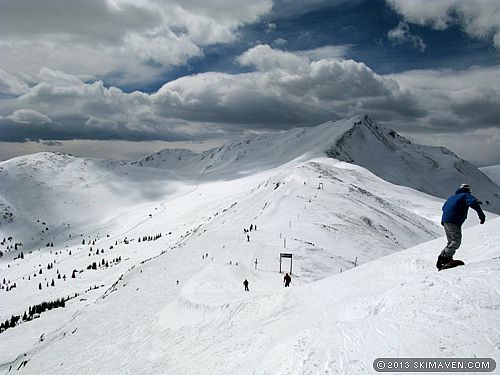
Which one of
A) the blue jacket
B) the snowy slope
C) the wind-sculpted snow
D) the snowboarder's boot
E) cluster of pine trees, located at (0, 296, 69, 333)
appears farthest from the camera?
cluster of pine trees, located at (0, 296, 69, 333)

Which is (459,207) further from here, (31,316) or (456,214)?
(31,316)

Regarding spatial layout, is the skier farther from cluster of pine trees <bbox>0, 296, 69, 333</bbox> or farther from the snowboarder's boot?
cluster of pine trees <bbox>0, 296, 69, 333</bbox>

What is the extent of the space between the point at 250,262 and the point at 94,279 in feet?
229

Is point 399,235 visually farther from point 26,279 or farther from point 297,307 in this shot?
point 26,279

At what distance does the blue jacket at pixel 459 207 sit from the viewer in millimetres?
13500

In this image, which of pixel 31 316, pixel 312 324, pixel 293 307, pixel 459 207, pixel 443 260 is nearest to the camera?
pixel 312 324

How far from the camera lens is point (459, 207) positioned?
13.6 meters

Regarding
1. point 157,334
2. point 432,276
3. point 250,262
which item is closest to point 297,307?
point 432,276

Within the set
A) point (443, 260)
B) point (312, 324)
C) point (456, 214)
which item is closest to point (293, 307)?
point (312, 324)

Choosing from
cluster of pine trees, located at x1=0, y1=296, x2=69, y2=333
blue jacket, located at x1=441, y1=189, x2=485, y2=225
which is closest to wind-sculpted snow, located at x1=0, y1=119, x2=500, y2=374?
blue jacket, located at x1=441, y1=189, x2=485, y2=225

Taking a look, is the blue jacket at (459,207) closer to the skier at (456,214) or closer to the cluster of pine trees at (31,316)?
the skier at (456,214)

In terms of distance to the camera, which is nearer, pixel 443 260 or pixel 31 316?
pixel 443 260

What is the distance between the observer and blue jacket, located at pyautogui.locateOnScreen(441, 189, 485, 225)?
13500mm

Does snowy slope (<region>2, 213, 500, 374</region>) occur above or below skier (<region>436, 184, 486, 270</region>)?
below
